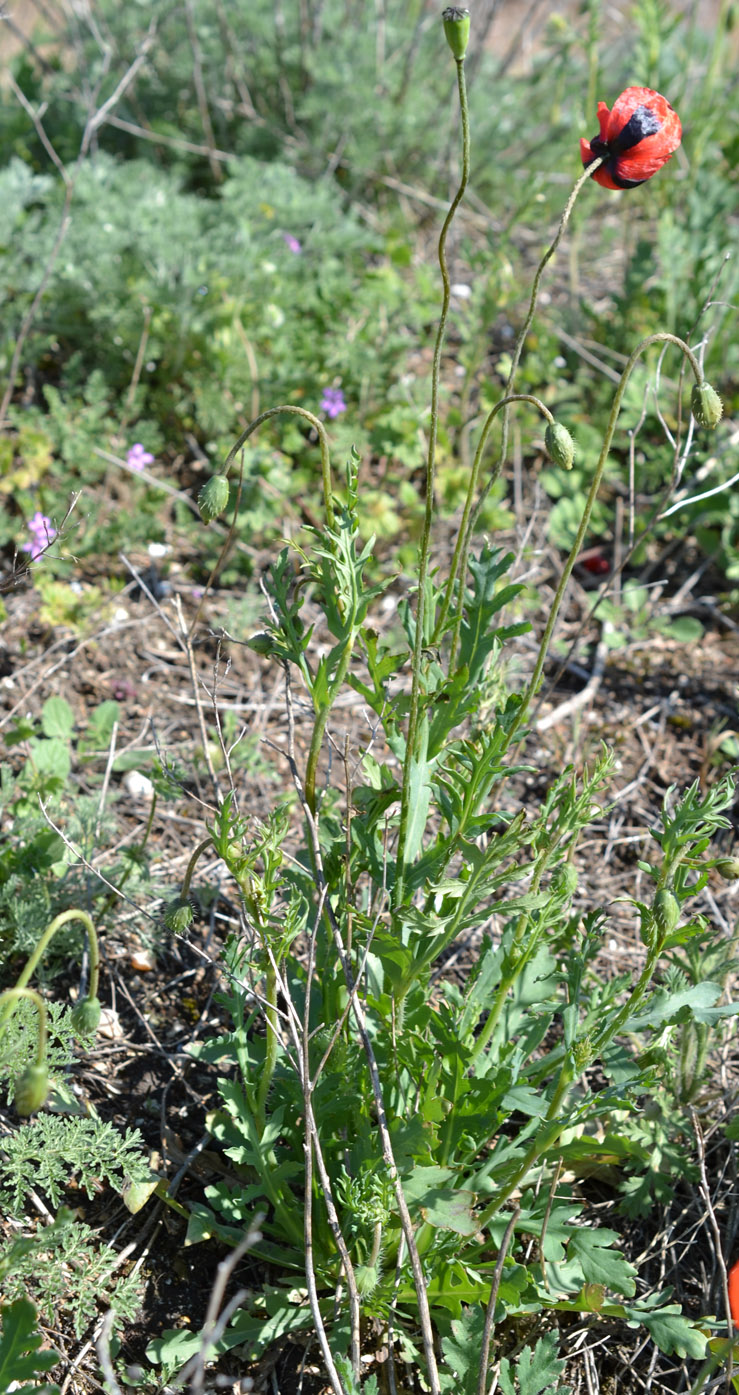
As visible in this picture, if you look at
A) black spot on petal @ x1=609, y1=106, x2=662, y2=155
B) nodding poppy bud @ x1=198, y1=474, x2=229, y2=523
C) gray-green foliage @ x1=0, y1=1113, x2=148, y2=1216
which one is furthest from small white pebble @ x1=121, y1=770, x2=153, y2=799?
black spot on petal @ x1=609, y1=106, x2=662, y2=155

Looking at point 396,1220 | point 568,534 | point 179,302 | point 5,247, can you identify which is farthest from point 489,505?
point 396,1220

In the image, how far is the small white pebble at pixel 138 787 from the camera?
2834 millimetres

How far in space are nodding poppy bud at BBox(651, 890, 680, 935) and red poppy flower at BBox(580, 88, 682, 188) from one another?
0.98 m

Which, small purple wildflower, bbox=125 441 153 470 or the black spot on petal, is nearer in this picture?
the black spot on petal

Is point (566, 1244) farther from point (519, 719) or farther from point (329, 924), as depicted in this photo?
point (519, 719)

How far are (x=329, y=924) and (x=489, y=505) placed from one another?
2.11 metres

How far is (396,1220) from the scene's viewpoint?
6.05 ft

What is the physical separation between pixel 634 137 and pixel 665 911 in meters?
1.06

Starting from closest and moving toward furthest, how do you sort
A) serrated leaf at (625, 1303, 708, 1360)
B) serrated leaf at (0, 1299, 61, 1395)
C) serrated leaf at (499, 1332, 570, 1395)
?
serrated leaf at (0, 1299, 61, 1395)
serrated leaf at (499, 1332, 570, 1395)
serrated leaf at (625, 1303, 708, 1360)

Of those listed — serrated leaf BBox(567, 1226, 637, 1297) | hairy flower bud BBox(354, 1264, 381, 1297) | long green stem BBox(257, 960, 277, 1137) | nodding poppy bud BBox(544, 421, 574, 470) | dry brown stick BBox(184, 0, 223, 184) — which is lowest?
serrated leaf BBox(567, 1226, 637, 1297)

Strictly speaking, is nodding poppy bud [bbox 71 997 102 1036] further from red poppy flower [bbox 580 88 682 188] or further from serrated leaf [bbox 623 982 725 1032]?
red poppy flower [bbox 580 88 682 188]

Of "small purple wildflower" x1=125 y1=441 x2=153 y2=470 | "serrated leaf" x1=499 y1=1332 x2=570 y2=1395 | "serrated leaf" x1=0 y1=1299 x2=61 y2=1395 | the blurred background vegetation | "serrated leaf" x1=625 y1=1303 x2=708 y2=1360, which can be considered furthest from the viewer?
the blurred background vegetation

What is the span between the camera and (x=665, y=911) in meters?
1.66

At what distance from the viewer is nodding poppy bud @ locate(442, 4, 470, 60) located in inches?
53.1
